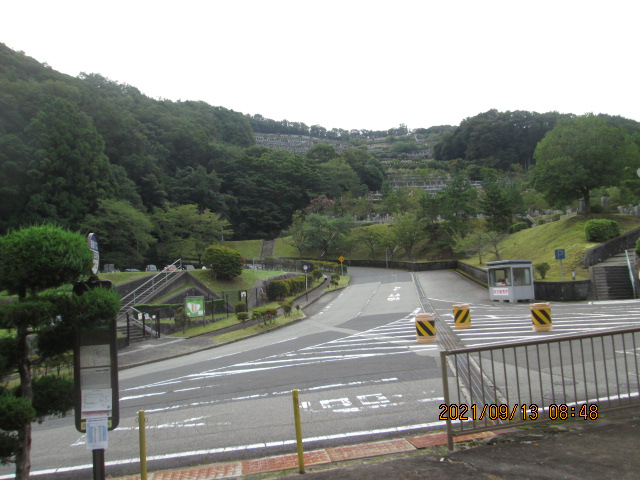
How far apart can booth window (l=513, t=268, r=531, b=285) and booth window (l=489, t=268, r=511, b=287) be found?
13.2 inches

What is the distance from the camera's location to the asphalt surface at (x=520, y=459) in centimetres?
480

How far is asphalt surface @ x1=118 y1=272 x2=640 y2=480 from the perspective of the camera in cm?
480

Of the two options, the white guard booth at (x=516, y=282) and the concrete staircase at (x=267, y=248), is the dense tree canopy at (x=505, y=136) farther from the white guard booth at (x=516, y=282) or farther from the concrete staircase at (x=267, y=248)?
the white guard booth at (x=516, y=282)

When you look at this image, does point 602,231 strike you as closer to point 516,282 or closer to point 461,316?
point 516,282

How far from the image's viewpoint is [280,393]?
9.59m

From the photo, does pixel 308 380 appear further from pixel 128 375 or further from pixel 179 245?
pixel 179 245

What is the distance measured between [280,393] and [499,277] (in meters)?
21.4

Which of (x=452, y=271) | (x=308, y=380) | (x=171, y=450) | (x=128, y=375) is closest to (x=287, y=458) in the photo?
(x=171, y=450)

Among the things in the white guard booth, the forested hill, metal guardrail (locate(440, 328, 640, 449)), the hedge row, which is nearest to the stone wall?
the white guard booth

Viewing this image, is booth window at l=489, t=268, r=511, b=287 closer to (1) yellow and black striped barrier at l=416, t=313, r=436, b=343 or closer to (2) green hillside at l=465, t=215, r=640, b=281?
(2) green hillside at l=465, t=215, r=640, b=281

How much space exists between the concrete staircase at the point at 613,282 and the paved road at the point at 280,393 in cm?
635

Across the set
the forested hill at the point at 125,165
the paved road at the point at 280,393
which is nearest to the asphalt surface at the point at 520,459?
the paved road at the point at 280,393

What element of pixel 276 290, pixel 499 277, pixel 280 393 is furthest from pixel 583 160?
pixel 280 393
